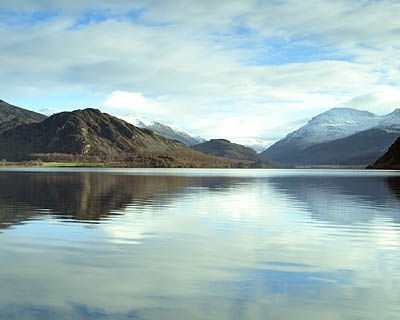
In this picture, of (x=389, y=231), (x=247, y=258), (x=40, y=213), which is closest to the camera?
(x=247, y=258)

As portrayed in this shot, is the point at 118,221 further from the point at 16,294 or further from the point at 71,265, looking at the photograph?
the point at 16,294

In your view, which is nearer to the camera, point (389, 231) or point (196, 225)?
point (389, 231)

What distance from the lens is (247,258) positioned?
88.1ft

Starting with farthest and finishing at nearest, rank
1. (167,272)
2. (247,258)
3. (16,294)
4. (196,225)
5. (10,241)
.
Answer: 1. (196,225)
2. (10,241)
3. (247,258)
4. (167,272)
5. (16,294)

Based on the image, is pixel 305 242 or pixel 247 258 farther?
pixel 305 242

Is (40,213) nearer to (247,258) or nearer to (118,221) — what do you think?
(118,221)

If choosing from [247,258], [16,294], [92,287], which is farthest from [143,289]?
[247,258]

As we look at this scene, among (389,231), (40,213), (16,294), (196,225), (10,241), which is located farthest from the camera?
(40,213)

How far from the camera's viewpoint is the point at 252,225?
41312 mm

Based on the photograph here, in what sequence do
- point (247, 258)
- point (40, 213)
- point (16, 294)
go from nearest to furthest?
point (16, 294) → point (247, 258) → point (40, 213)

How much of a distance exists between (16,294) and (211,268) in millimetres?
9308

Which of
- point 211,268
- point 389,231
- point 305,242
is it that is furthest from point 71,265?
point 389,231

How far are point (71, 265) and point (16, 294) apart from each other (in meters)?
5.45

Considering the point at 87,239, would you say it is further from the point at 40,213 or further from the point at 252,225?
the point at 40,213
